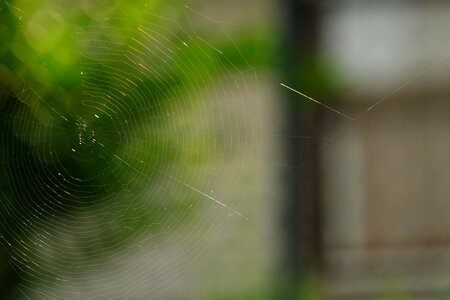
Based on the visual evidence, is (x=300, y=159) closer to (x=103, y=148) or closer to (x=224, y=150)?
(x=224, y=150)

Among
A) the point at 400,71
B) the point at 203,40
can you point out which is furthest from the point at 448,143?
the point at 203,40

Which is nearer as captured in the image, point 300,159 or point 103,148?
point 103,148

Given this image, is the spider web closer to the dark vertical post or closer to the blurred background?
the blurred background

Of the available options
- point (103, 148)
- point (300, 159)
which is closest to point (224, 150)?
point (103, 148)

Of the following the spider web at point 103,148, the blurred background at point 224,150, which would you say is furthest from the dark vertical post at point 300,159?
the spider web at point 103,148

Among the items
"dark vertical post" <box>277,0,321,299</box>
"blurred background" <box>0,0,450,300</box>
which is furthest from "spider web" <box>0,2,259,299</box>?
"dark vertical post" <box>277,0,321,299</box>

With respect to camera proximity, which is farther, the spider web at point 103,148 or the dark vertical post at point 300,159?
the dark vertical post at point 300,159

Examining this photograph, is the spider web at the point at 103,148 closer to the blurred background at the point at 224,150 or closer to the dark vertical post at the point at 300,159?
the blurred background at the point at 224,150

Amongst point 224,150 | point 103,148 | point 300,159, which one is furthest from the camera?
point 300,159
